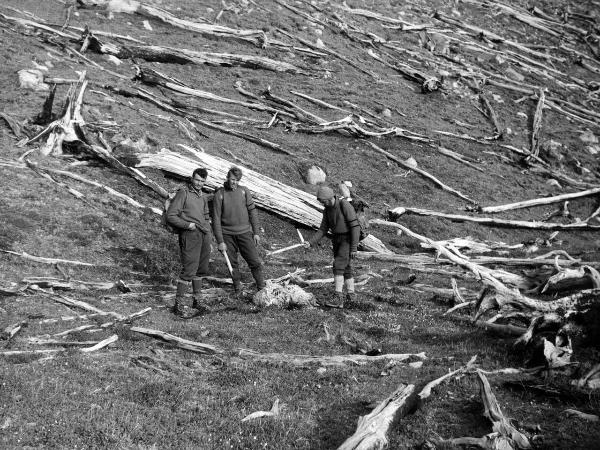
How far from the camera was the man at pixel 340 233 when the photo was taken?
48.9ft

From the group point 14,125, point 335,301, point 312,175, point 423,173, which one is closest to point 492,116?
point 423,173

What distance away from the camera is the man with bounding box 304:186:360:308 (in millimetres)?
14906

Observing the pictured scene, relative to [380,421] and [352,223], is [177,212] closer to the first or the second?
[352,223]

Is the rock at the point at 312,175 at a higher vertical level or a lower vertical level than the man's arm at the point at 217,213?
lower

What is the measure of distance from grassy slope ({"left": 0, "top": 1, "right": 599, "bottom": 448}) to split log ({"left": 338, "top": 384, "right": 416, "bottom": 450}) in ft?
0.81

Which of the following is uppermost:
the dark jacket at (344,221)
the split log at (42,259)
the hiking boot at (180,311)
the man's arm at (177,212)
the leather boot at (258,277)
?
the dark jacket at (344,221)

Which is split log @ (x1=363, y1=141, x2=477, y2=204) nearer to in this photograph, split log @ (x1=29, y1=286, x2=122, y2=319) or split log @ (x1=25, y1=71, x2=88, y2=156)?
split log @ (x1=25, y1=71, x2=88, y2=156)

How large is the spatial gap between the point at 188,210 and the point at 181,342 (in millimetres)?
3713

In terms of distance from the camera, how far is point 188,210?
14.2 m

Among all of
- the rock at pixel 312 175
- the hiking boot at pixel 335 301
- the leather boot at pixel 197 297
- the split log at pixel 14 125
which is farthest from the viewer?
the rock at pixel 312 175

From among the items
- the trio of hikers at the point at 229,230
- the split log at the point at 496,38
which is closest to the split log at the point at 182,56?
the trio of hikers at the point at 229,230

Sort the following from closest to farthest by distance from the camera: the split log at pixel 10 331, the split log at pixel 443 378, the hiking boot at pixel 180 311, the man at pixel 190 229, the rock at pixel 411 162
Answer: the split log at pixel 443 378 → the split log at pixel 10 331 → the hiking boot at pixel 180 311 → the man at pixel 190 229 → the rock at pixel 411 162

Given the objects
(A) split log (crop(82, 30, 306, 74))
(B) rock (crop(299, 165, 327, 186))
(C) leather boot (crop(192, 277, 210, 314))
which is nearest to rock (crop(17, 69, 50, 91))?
(A) split log (crop(82, 30, 306, 74))

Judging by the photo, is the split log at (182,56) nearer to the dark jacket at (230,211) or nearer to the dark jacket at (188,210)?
the dark jacket at (230,211)
